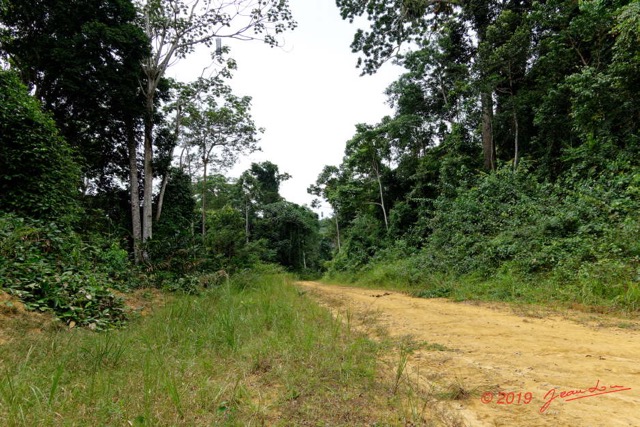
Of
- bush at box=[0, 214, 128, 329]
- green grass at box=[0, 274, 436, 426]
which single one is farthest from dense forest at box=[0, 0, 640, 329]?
green grass at box=[0, 274, 436, 426]

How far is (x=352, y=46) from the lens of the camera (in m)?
13.6

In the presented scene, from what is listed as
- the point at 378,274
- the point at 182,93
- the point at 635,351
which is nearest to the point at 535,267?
the point at 635,351

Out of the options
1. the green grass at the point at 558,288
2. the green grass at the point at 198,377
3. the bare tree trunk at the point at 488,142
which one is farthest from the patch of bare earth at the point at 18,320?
the bare tree trunk at the point at 488,142

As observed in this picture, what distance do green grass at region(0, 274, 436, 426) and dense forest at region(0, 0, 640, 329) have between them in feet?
5.89

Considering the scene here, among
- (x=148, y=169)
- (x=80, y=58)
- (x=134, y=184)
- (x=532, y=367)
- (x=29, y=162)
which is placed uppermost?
(x=80, y=58)

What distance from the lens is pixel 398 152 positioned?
1897 centimetres

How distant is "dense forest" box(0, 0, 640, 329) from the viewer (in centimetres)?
596

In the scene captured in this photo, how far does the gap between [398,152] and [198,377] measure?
734 inches

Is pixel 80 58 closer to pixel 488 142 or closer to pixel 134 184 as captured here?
pixel 134 184

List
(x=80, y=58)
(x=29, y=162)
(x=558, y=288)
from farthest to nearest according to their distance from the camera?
(x=80, y=58)
(x=29, y=162)
(x=558, y=288)

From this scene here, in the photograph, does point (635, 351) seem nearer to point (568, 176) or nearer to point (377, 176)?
point (568, 176)

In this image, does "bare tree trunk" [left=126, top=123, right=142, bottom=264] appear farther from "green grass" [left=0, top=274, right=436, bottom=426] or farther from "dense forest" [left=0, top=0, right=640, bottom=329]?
"green grass" [left=0, top=274, right=436, bottom=426]

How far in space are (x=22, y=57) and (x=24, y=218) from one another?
7.56 meters

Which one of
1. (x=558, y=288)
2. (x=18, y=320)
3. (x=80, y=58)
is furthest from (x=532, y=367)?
(x=80, y=58)
